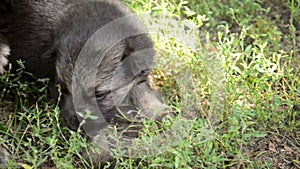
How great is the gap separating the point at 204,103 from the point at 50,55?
1.04 meters

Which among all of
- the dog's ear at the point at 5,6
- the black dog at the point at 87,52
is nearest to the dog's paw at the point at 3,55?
the black dog at the point at 87,52

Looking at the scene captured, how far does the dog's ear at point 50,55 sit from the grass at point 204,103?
0.19m

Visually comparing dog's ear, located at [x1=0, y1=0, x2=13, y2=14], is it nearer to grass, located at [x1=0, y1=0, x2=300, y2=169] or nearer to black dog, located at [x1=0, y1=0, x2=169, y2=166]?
black dog, located at [x1=0, y1=0, x2=169, y2=166]

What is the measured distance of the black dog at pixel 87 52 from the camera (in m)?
3.61

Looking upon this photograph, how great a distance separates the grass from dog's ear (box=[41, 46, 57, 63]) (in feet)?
0.61

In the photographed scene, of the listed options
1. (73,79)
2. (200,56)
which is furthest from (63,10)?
(200,56)

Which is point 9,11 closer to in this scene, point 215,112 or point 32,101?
point 32,101

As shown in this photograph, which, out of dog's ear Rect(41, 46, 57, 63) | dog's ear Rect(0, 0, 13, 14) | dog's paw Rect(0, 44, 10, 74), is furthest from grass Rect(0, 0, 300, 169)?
dog's ear Rect(0, 0, 13, 14)

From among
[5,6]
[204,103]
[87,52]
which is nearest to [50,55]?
[87,52]

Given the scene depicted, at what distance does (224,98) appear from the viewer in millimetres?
3936

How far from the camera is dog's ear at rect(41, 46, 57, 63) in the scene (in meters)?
3.79

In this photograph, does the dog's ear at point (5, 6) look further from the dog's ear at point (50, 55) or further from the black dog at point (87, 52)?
the dog's ear at point (50, 55)

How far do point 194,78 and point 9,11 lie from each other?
52.0 inches

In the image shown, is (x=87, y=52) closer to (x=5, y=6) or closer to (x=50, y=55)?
(x=50, y=55)
